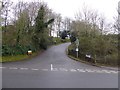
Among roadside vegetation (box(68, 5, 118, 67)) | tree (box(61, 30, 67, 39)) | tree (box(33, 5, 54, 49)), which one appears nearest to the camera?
roadside vegetation (box(68, 5, 118, 67))

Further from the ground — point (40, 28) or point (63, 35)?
point (40, 28)

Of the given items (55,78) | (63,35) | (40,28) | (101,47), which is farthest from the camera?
(63,35)

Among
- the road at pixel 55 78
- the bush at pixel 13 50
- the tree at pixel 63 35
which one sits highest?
the tree at pixel 63 35

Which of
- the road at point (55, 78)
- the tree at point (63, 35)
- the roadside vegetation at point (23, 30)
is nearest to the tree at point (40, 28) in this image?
the roadside vegetation at point (23, 30)

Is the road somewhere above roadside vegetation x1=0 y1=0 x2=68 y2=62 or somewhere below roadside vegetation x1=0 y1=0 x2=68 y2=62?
below

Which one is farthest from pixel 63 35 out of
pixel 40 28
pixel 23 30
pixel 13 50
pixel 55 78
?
pixel 55 78

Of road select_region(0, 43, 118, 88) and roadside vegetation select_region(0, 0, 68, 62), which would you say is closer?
road select_region(0, 43, 118, 88)

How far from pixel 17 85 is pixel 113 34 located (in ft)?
74.7

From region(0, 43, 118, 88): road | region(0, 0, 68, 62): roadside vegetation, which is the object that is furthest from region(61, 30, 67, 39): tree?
region(0, 43, 118, 88): road

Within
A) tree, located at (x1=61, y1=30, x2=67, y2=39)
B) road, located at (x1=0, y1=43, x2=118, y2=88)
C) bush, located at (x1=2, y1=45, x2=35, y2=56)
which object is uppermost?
tree, located at (x1=61, y1=30, x2=67, y2=39)

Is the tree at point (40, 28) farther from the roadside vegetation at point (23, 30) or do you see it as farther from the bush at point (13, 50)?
the bush at point (13, 50)

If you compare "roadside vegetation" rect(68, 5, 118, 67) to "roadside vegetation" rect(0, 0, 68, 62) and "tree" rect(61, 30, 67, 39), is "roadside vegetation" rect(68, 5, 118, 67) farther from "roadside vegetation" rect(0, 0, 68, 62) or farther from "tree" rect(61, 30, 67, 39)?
"tree" rect(61, 30, 67, 39)

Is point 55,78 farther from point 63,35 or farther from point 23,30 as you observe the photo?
point 63,35

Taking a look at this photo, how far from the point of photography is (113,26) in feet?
111
